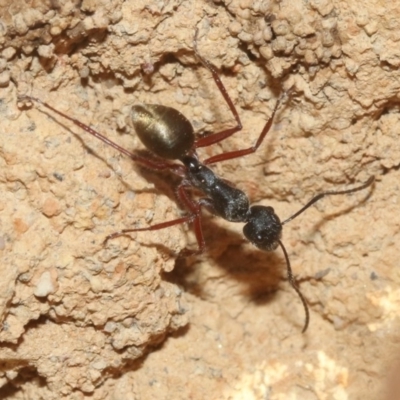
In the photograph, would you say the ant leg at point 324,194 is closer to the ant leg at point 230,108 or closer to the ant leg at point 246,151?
the ant leg at point 246,151

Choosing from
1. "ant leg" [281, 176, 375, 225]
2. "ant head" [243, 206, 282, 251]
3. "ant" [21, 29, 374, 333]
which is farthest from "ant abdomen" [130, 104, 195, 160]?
"ant leg" [281, 176, 375, 225]

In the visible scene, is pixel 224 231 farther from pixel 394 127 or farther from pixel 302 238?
pixel 394 127

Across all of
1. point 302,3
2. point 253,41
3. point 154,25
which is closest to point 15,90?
point 154,25

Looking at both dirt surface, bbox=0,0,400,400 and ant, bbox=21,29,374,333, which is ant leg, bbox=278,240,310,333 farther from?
dirt surface, bbox=0,0,400,400

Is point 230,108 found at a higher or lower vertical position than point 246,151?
higher

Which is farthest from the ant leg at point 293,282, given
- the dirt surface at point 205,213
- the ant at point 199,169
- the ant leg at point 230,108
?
the ant leg at point 230,108

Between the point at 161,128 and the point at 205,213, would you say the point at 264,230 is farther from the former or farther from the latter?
the point at 161,128

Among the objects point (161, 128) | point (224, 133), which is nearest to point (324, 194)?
point (224, 133)
